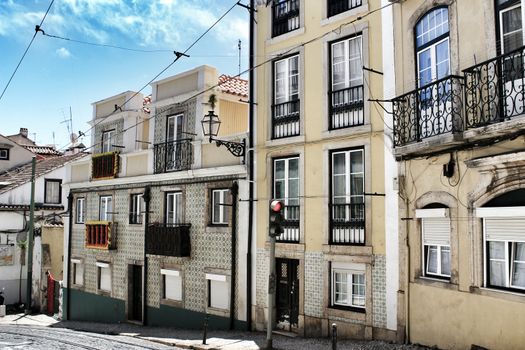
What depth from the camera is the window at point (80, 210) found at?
21359 millimetres

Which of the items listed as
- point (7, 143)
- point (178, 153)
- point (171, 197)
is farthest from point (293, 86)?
point (7, 143)

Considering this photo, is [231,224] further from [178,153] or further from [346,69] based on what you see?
[346,69]

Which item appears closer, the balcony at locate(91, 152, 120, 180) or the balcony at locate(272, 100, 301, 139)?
the balcony at locate(272, 100, 301, 139)

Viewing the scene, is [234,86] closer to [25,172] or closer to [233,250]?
[233,250]

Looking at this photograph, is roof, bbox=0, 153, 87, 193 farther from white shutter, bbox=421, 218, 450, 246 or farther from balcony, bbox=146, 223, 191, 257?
white shutter, bbox=421, 218, 450, 246

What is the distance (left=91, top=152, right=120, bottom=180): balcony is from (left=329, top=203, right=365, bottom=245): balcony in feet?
32.6

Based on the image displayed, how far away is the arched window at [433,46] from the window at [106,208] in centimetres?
1328

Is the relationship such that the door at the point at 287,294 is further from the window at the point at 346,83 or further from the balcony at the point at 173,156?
the balcony at the point at 173,156

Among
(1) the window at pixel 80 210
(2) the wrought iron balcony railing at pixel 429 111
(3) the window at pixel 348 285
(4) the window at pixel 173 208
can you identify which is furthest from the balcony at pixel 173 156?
(2) the wrought iron balcony railing at pixel 429 111

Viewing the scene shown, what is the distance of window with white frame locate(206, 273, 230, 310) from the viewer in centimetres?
1473

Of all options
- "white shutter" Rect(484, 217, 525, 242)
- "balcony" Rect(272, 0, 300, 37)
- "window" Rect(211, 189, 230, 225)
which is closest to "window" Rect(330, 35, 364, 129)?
"balcony" Rect(272, 0, 300, 37)

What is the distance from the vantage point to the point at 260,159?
13.9m

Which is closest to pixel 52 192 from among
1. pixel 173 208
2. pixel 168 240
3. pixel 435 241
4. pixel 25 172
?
pixel 25 172

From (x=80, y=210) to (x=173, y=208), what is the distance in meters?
6.69
